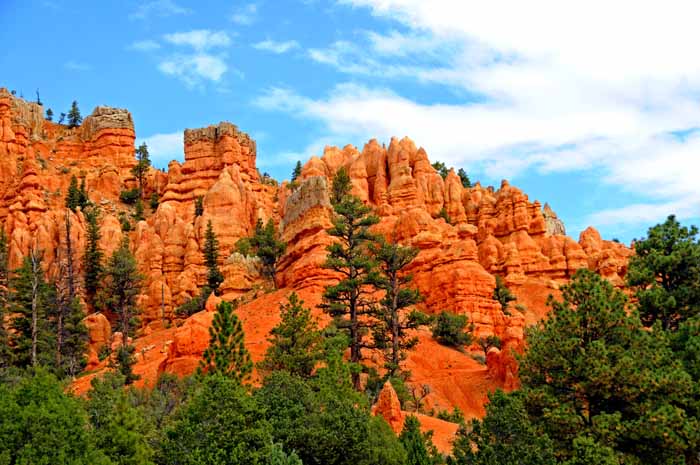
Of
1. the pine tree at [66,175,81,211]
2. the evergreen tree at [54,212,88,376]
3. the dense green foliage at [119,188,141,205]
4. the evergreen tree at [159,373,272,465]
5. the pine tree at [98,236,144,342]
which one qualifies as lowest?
the evergreen tree at [159,373,272,465]

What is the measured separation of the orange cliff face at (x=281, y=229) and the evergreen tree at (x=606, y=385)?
1797 centimetres

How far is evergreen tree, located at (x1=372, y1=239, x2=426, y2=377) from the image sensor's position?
4091cm

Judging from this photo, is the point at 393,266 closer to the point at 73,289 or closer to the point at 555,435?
the point at 555,435

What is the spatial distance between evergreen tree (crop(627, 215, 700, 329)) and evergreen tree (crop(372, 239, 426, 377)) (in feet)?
44.7

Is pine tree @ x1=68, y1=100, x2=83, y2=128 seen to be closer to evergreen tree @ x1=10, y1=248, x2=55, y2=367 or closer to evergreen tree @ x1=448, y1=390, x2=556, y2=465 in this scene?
evergreen tree @ x1=10, y1=248, x2=55, y2=367

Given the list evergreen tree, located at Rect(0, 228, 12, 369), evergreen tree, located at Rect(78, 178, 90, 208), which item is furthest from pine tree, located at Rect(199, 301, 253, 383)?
evergreen tree, located at Rect(78, 178, 90, 208)

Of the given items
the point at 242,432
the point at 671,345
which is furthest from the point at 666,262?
the point at 242,432

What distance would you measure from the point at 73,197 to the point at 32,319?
87.2 ft

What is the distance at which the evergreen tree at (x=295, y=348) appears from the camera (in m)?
30.5

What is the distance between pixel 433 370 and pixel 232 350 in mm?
18951

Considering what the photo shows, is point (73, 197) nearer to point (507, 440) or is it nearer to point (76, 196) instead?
point (76, 196)

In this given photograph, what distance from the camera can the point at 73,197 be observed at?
74.9 metres

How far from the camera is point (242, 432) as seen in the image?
19.4 meters

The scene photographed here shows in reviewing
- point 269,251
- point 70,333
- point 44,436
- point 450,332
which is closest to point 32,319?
point 70,333
